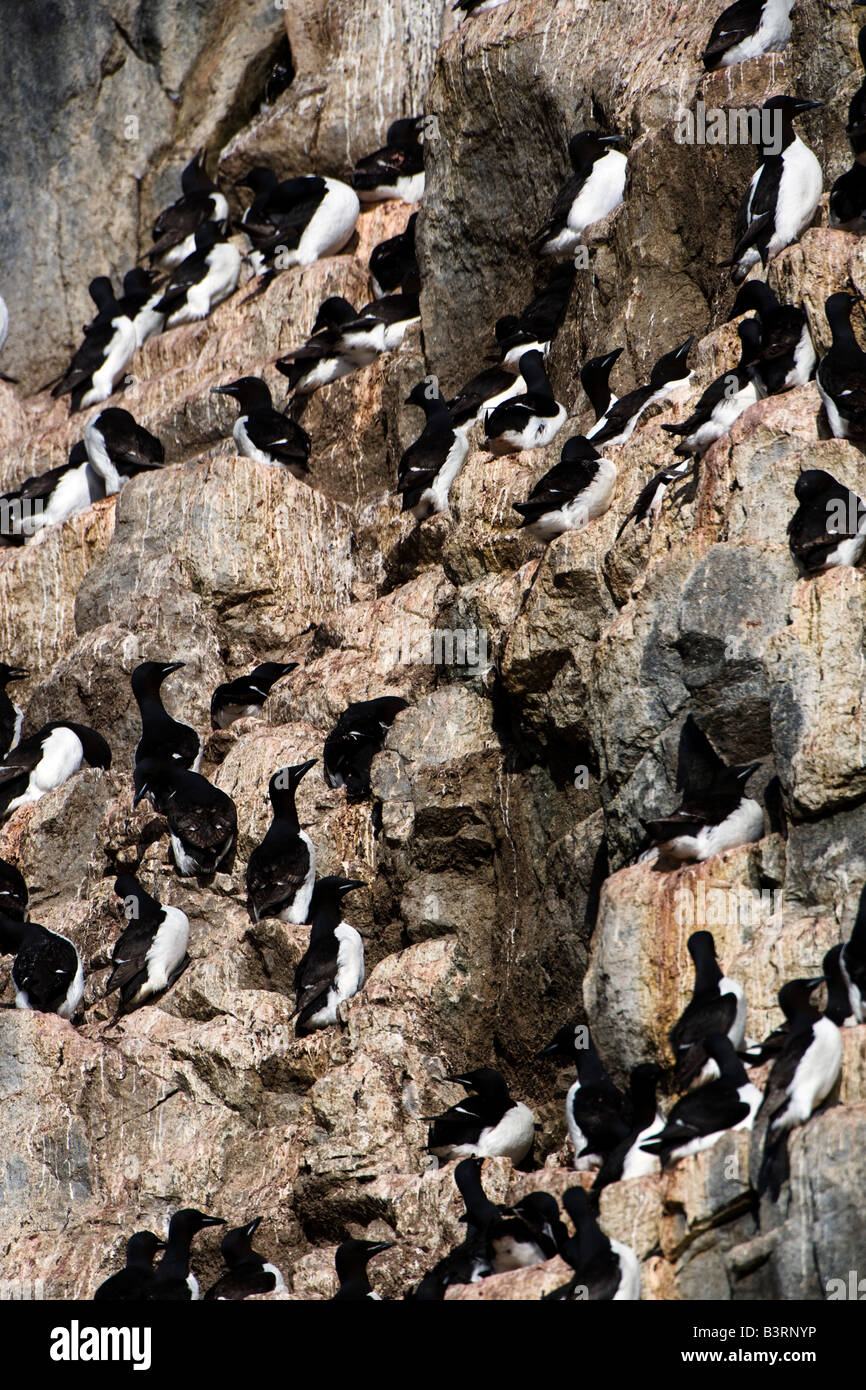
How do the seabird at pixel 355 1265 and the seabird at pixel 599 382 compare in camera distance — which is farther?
the seabird at pixel 599 382

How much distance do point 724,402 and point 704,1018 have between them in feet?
12.4

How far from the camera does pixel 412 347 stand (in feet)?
51.9

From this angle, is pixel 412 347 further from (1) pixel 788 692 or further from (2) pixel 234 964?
(1) pixel 788 692

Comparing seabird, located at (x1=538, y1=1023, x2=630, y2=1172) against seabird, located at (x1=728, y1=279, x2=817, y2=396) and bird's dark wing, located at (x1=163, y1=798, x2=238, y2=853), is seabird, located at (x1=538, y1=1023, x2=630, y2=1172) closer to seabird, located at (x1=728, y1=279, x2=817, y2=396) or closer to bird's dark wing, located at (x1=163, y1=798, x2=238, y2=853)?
bird's dark wing, located at (x1=163, y1=798, x2=238, y2=853)

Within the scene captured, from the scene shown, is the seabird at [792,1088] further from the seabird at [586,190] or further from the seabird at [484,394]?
the seabird at [586,190]

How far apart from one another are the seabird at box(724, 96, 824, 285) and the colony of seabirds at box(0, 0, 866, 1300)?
2 centimetres

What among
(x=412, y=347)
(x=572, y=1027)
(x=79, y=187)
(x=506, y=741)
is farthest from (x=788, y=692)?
(x=79, y=187)

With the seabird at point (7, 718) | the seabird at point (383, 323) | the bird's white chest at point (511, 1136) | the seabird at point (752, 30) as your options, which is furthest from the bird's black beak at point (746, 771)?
the seabird at point (383, 323)

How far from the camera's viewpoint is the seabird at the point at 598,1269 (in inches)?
301

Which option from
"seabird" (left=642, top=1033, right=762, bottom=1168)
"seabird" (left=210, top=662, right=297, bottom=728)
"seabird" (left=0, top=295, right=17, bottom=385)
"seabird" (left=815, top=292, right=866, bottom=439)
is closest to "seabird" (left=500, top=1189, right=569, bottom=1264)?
"seabird" (left=642, top=1033, right=762, bottom=1168)

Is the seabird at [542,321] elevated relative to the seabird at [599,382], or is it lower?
elevated

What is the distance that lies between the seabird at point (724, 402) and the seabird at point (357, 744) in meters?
2.70

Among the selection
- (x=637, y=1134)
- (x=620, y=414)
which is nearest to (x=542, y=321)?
(x=620, y=414)

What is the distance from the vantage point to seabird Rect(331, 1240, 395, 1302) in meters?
9.27
